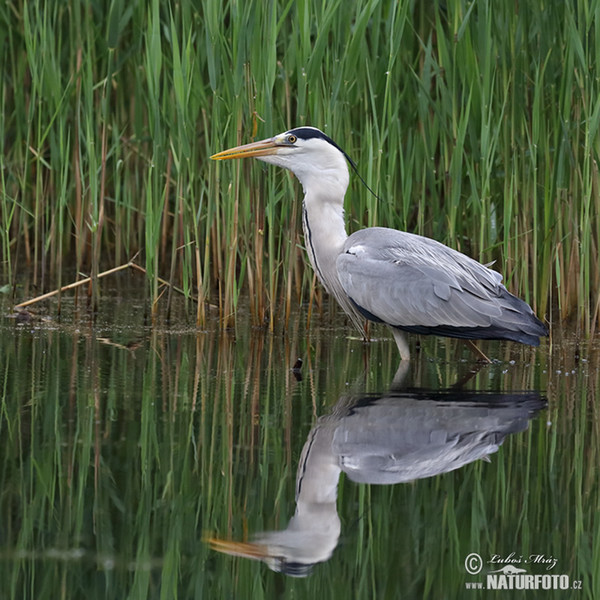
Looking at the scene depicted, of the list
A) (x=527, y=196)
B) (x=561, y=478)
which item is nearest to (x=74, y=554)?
(x=561, y=478)

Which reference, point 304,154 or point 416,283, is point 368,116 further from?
point 416,283

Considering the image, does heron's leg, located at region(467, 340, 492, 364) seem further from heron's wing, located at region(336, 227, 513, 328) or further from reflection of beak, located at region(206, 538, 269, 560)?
reflection of beak, located at region(206, 538, 269, 560)

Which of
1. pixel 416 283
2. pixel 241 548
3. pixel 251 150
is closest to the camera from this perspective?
pixel 241 548

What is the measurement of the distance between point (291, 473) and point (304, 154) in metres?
2.47

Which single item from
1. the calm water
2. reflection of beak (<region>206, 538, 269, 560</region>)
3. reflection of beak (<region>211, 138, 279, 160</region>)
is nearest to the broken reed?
reflection of beak (<region>211, 138, 279, 160</region>)

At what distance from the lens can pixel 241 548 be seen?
2.93 meters

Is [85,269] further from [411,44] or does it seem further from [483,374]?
[483,374]

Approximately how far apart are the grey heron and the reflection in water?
1.85 ft

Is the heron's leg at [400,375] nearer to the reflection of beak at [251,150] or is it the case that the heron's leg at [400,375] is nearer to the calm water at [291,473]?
the calm water at [291,473]

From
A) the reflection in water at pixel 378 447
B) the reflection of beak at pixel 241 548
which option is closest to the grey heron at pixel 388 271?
the reflection in water at pixel 378 447

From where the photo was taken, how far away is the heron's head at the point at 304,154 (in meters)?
5.63

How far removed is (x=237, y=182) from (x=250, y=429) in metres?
2.14

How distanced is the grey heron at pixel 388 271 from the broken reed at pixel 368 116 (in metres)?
0.24

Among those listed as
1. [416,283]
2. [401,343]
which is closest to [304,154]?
[416,283]
